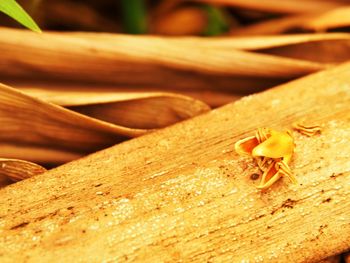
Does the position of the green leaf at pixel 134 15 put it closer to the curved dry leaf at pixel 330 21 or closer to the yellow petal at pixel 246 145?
the curved dry leaf at pixel 330 21

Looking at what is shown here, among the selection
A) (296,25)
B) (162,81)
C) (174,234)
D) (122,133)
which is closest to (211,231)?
(174,234)

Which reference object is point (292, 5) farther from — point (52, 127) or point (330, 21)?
point (52, 127)

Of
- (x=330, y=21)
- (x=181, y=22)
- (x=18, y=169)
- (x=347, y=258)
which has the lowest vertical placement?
(x=347, y=258)

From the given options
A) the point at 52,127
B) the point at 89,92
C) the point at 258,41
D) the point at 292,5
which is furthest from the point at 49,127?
the point at 292,5

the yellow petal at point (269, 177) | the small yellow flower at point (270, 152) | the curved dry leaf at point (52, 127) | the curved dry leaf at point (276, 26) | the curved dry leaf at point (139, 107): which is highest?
the curved dry leaf at point (276, 26)

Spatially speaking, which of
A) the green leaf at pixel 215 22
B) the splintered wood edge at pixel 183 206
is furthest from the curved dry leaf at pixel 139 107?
the green leaf at pixel 215 22

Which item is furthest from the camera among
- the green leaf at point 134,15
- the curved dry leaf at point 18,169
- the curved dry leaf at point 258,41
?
the green leaf at point 134,15
